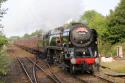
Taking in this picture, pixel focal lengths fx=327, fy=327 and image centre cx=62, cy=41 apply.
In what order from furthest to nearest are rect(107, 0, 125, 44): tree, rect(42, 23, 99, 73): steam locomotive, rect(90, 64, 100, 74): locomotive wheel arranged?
rect(107, 0, 125, 44): tree < rect(90, 64, 100, 74): locomotive wheel < rect(42, 23, 99, 73): steam locomotive

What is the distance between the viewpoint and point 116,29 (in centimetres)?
3762

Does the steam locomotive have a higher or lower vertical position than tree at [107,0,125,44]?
lower

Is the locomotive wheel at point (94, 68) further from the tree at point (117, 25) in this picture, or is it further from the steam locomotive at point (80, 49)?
the tree at point (117, 25)

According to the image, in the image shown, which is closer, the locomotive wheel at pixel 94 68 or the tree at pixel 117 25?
the locomotive wheel at pixel 94 68

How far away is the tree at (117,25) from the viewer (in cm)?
3728

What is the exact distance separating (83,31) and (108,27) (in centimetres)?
1874

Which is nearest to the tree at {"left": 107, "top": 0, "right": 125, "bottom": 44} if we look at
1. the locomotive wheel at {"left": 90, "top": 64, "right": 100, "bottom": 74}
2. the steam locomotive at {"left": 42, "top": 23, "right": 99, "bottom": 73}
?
the locomotive wheel at {"left": 90, "top": 64, "right": 100, "bottom": 74}

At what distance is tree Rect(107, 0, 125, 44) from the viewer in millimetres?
37281

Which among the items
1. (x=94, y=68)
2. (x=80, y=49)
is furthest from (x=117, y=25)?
(x=80, y=49)

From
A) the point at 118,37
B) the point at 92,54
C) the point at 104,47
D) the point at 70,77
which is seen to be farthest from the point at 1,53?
the point at 118,37

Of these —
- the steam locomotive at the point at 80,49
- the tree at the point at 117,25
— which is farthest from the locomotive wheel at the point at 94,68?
the tree at the point at 117,25

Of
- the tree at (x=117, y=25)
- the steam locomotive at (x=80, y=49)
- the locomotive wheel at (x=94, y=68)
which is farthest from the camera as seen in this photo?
the tree at (x=117, y=25)

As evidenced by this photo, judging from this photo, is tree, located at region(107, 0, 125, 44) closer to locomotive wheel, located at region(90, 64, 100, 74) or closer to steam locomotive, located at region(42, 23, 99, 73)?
locomotive wheel, located at region(90, 64, 100, 74)

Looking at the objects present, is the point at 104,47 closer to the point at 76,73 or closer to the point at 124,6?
the point at 124,6
